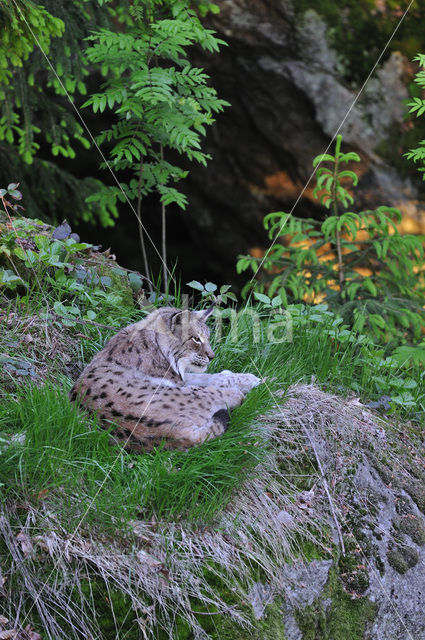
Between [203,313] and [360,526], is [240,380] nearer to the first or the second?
[203,313]

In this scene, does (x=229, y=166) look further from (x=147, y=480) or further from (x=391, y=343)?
(x=147, y=480)

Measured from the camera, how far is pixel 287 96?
28.6 feet

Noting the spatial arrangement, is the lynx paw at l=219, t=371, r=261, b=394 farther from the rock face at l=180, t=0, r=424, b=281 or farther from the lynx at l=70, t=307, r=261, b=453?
the rock face at l=180, t=0, r=424, b=281

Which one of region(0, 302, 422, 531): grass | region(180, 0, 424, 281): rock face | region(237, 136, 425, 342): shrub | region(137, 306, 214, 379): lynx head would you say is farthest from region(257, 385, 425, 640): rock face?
region(180, 0, 424, 281): rock face

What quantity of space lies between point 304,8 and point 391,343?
501cm

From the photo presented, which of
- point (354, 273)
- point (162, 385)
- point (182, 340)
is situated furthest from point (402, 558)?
point (354, 273)

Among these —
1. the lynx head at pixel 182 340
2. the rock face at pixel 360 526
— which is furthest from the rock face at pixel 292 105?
the lynx head at pixel 182 340

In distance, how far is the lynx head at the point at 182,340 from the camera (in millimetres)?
4105

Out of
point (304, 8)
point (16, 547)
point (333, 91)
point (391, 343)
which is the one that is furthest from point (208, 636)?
point (304, 8)

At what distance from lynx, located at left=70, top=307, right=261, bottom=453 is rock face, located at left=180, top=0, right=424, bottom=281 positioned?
16.1 feet

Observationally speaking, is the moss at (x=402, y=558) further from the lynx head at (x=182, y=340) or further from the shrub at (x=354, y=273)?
the shrub at (x=354, y=273)

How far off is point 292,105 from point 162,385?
5.90m

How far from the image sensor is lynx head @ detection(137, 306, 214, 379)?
4.11 meters

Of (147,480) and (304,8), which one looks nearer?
(147,480)
